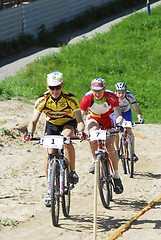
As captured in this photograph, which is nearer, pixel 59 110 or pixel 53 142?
pixel 53 142

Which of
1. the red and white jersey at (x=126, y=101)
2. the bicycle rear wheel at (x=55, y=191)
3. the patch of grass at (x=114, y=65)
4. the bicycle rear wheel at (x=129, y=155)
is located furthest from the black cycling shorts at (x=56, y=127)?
the patch of grass at (x=114, y=65)

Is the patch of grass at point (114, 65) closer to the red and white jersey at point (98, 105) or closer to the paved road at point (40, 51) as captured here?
the paved road at point (40, 51)

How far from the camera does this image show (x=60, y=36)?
24641 millimetres

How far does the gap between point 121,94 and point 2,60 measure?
1207 centimetres

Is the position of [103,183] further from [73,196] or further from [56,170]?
[56,170]

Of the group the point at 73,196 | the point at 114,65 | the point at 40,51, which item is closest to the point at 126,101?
the point at 73,196

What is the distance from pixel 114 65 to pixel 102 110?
1275 centimetres

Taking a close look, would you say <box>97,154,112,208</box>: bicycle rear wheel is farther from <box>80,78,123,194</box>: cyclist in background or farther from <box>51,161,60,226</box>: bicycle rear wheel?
<box>51,161,60,226</box>: bicycle rear wheel

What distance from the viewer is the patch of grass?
60.8ft

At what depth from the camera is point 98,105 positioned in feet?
29.0

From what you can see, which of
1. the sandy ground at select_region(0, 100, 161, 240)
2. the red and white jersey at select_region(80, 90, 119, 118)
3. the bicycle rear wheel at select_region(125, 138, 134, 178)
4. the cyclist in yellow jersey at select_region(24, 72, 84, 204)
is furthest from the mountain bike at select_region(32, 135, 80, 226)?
the bicycle rear wheel at select_region(125, 138, 134, 178)

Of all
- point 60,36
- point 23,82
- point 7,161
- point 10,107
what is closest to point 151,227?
point 7,161

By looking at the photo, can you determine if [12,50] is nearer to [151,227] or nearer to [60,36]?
[60,36]

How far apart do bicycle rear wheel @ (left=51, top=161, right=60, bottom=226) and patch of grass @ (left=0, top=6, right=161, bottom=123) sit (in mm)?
8898
